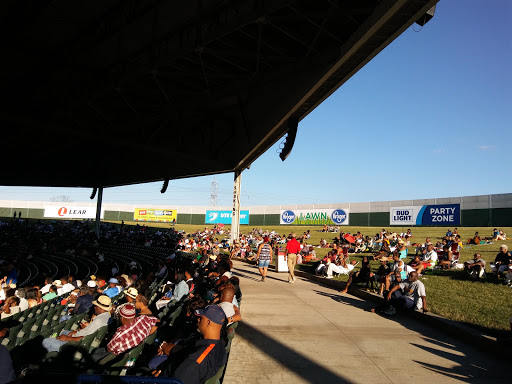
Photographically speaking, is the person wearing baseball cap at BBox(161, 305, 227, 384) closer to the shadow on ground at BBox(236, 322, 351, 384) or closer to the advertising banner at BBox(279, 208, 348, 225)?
the shadow on ground at BBox(236, 322, 351, 384)

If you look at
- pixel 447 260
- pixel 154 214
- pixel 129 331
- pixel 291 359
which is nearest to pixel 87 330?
pixel 129 331

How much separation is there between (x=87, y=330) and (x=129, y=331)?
126 cm

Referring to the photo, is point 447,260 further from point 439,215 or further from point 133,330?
point 439,215

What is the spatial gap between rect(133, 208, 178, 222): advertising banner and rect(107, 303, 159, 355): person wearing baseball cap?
62.2 metres

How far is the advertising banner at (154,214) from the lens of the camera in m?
66.4

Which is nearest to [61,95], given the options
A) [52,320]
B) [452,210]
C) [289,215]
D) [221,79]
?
[221,79]

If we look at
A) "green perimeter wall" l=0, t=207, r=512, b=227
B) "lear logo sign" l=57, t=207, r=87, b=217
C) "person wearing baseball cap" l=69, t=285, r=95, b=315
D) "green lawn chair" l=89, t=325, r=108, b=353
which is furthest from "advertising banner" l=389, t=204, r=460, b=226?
"lear logo sign" l=57, t=207, r=87, b=217

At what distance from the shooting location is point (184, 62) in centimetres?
1322

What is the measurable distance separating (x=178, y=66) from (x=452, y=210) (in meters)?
35.7

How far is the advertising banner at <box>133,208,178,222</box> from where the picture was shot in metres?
66.4

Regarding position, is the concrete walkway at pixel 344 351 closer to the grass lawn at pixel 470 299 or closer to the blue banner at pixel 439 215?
the grass lawn at pixel 470 299

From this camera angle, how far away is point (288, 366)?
18.2 ft

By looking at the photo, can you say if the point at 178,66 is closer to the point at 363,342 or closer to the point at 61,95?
the point at 61,95

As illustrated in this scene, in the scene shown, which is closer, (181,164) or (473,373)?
(473,373)
